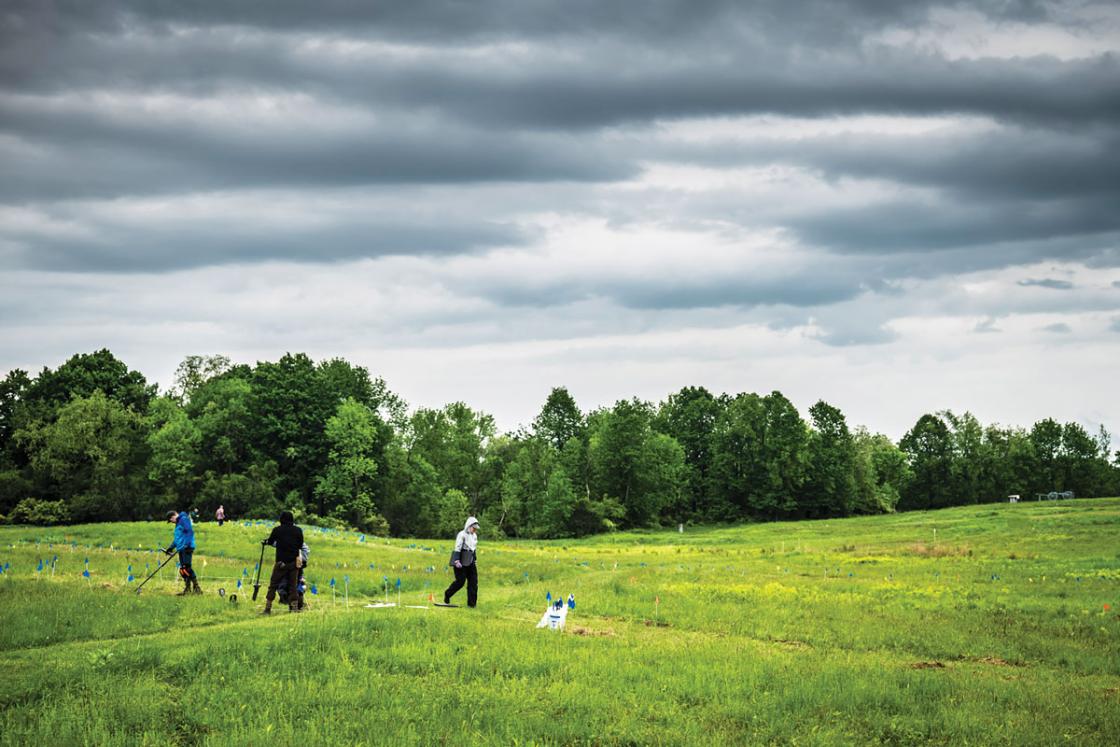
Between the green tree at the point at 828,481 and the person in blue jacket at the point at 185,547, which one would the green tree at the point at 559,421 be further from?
the person in blue jacket at the point at 185,547

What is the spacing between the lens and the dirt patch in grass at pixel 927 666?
17.4 meters

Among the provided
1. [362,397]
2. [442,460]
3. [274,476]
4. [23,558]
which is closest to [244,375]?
[362,397]

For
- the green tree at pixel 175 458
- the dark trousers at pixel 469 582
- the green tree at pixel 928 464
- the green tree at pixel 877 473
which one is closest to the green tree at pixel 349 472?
the green tree at pixel 175 458

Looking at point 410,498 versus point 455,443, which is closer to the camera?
point 410,498

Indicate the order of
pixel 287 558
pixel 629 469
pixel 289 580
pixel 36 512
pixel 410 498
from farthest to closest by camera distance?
pixel 629 469 → pixel 410 498 → pixel 36 512 → pixel 289 580 → pixel 287 558

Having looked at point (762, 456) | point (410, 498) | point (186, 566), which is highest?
→ point (762, 456)

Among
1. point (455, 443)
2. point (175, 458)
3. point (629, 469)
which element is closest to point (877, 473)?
point (629, 469)

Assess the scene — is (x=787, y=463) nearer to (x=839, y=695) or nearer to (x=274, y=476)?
(x=274, y=476)

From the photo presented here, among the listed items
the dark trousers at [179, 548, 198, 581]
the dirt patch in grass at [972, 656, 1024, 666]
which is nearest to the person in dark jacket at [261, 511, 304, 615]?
the dark trousers at [179, 548, 198, 581]

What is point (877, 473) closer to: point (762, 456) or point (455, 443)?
point (762, 456)

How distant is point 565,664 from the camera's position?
16.3 metres

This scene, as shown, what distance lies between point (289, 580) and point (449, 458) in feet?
358

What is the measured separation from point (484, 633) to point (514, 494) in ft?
321

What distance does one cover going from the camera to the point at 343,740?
11.5 meters
